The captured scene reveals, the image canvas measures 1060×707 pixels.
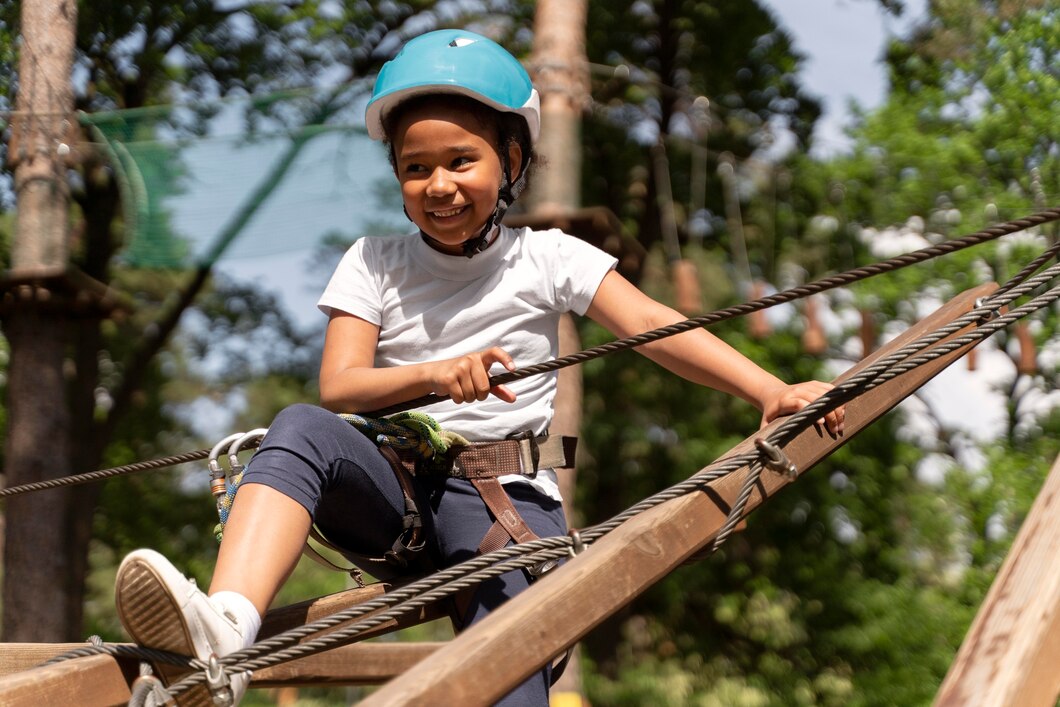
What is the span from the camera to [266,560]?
1954 millimetres

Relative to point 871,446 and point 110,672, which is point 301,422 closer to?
point 110,672

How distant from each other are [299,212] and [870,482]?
685 centimetres

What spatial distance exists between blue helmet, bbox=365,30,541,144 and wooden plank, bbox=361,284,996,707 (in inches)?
34.3

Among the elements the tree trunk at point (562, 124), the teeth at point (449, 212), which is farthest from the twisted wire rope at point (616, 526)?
the tree trunk at point (562, 124)

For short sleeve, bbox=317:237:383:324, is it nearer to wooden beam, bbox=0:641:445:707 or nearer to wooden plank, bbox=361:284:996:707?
wooden beam, bbox=0:641:445:707

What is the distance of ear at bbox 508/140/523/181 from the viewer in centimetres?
267

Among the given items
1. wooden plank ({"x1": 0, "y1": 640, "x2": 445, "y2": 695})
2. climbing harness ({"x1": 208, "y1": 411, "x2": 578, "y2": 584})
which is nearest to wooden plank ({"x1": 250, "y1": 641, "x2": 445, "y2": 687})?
wooden plank ({"x1": 0, "y1": 640, "x2": 445, "y2": 695})

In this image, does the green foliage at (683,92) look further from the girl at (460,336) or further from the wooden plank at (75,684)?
the wooden plank at (75,684)

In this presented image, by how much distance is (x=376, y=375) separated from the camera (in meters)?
2.37

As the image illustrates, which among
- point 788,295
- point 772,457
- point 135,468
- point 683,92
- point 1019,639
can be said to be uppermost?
point 683,92

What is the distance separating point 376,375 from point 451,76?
61 centimetres

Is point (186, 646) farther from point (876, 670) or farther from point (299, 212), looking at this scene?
point (876, 670)

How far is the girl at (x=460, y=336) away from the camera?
2285 mm

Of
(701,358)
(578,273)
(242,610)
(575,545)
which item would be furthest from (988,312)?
(242,610)
